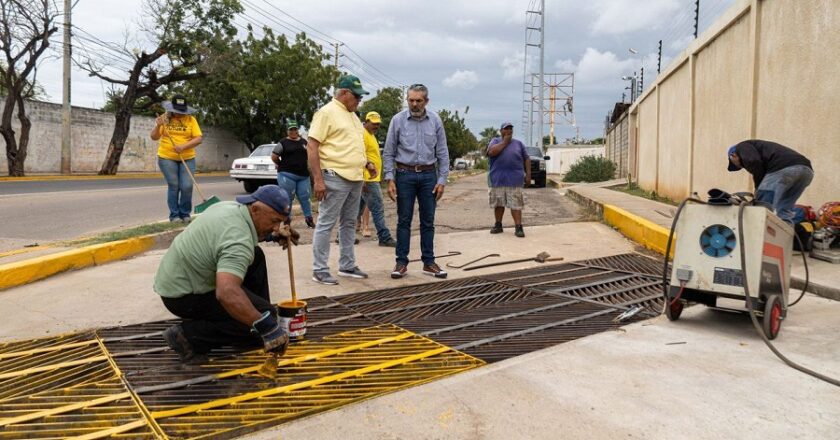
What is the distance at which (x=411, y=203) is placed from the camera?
532cm

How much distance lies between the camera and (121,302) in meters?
4.25

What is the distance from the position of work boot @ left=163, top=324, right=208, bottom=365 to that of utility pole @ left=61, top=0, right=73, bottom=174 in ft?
70.0

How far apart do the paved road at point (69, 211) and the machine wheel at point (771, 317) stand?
6.93m

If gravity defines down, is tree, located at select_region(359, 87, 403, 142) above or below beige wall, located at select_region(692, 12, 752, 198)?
above

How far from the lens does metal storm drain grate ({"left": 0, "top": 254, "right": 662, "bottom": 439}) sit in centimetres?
243

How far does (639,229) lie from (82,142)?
2378 cm

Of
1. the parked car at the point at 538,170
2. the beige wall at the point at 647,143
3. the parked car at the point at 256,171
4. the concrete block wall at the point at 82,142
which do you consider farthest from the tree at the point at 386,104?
the parked car at the point at 256,171

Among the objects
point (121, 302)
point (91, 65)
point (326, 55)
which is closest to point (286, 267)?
point (121, 302)

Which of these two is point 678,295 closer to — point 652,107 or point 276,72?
point 652,107

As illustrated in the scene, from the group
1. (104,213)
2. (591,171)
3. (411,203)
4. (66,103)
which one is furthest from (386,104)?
(411,203)

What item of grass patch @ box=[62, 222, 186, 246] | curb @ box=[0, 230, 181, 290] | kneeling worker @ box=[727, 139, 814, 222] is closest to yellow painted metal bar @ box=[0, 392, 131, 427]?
curb @ box=[0, 230, 181, 290]

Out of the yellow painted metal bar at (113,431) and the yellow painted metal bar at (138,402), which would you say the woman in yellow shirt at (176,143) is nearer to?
the yellow painted metal bar at (138,402)

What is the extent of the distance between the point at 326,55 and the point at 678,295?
32.7 m

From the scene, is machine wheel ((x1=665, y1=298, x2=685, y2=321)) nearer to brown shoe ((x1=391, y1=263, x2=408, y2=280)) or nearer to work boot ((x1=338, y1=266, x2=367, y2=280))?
brown shoe ((x1=391, y1=263, x2=408, y2=280))
